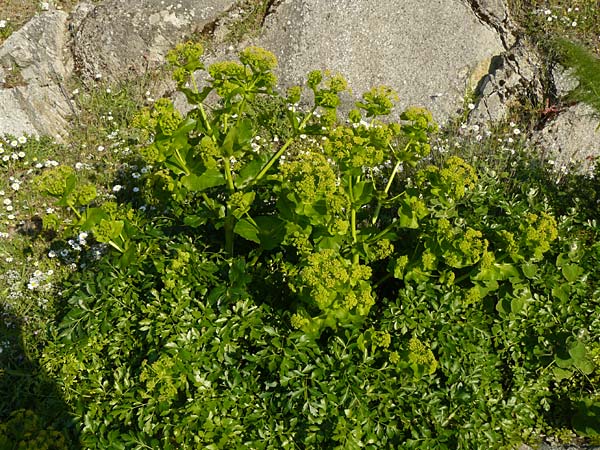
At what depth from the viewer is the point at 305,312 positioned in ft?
9.20

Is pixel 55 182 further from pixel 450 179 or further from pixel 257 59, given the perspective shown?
pixel 450 179

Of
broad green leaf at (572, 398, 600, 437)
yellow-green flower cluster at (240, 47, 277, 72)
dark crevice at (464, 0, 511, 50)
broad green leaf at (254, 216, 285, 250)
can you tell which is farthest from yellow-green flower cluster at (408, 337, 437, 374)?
dark crevice at (464, 0, 511, 50)

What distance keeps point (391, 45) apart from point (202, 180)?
3.05m

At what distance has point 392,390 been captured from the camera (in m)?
2.73

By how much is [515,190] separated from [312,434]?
2.49 metres

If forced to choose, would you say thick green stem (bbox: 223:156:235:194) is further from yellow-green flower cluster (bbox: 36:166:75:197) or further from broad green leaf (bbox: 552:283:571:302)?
broad green leaf (bbox: 552:283:571:302)

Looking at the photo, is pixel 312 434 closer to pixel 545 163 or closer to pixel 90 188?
pixel 90 188

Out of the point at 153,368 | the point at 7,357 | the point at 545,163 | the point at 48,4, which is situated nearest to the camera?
the point at 153,368

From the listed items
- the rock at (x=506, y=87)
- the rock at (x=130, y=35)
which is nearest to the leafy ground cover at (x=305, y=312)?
the rock at (x=506, y=87)

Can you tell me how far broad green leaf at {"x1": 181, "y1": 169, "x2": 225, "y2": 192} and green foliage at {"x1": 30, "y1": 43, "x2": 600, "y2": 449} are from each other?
0.01 metres

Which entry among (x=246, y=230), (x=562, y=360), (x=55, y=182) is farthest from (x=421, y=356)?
(x=55, y=182)

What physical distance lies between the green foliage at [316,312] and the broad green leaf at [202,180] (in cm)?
1

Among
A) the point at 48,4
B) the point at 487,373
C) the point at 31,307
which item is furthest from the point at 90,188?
the point at 48,4

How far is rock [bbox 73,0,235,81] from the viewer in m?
5.44
